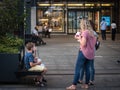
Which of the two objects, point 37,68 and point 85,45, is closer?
point 85,45

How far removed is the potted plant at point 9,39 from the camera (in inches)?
441

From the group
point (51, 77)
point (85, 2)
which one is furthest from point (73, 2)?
point (51, 77)

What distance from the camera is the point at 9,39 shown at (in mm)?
12688

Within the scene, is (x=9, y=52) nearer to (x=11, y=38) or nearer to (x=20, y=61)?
(x=20, y=61)

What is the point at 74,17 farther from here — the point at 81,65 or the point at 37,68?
the point at 81,65

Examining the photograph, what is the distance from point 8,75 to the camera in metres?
11.2

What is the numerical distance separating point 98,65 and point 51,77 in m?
3.41

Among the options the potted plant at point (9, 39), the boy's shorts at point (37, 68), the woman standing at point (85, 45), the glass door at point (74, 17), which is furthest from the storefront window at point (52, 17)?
the woman standing at point (85, 45)

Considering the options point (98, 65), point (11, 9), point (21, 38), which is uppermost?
point (11, 9)

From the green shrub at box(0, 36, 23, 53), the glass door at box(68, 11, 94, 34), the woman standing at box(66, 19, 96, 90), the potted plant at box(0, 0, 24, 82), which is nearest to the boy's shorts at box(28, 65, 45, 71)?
the potted plant at box(0, 0, 24, 82)

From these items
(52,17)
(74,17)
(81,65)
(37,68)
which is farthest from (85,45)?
(74,17)

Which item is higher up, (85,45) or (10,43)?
(85,45)

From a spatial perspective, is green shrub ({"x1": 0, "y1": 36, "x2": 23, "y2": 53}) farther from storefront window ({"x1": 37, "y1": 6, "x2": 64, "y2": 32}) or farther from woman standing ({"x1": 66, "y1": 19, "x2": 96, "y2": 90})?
storefront window ({"x1": 37, "y1": 6, "x2": 64, "y2": 32})

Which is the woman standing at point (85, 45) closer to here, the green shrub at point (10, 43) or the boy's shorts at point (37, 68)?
the boy's shorts at point (37, 68)
